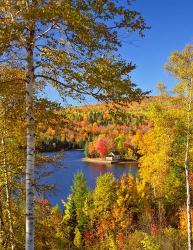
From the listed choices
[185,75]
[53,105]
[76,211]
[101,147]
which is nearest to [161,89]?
[185,75]

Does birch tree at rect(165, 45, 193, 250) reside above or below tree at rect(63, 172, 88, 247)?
above

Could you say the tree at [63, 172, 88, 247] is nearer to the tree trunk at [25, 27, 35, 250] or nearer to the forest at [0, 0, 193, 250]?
the forest at [0, 0, 193, 250]

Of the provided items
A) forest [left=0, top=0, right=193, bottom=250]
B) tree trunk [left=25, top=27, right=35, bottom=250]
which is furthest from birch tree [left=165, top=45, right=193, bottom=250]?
tree trunk [left=25, top=27, right=35, bottom=250]

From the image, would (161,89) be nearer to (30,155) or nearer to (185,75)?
(185,75)

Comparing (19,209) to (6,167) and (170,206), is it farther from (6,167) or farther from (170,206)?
(170,206)

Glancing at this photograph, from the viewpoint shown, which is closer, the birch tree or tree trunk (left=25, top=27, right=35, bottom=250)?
tree trunk (left=25, top=27, right=35, bottom=250)

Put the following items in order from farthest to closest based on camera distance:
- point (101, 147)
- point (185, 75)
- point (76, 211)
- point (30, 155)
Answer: point (101, 147), point (76, 211), point (185, 75), point (30, 155)

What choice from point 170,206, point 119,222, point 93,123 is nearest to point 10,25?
point 119,222

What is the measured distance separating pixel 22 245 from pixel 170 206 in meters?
25.9

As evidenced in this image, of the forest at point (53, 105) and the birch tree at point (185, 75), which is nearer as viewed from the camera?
the forest at point (53, 105)

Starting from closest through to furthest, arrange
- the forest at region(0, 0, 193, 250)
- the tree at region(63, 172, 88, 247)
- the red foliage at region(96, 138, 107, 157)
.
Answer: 1. the forest at region(0, 0, 193, 250)
2. the tree at region(63, 172, 88, 247)
3. the red foliage at region(96, 138, 107, 157)

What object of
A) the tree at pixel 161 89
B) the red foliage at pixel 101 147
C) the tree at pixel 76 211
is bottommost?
the tree at pixel 76 211

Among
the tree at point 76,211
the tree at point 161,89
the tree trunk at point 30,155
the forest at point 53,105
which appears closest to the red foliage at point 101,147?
the tree at point 76,211

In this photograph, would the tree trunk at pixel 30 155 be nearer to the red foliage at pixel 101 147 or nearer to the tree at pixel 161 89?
the tree at pixel 161 89
